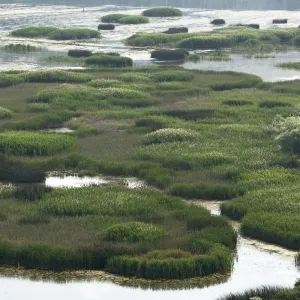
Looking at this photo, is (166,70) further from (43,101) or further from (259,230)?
(259,230)

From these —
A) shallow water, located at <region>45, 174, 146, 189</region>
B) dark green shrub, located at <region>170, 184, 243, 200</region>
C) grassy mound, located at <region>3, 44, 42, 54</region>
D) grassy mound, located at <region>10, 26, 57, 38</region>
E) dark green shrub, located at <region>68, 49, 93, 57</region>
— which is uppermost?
dark green shrub, located at <region>170, 184, 243, 200</region>

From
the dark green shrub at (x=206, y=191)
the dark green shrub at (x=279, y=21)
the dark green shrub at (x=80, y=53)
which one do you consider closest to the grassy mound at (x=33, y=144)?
the dark green shrub at (x=206, y=191)

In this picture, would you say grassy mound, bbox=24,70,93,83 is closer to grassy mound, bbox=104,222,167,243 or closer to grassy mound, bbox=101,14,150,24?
grassy mound, bbox=104,222,167,243

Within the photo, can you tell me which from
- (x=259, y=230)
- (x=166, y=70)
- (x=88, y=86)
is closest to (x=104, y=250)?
(x=259, y=230)

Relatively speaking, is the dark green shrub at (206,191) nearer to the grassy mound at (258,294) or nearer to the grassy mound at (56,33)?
the grassy mound at (258,294)

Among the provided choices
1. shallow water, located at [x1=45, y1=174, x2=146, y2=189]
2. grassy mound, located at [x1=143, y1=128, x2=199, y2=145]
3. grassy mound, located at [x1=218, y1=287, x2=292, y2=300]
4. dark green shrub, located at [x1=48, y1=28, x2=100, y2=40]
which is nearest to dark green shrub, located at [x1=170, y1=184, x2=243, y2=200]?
shallow water, located at [x1=45, y1=174, x2=146, y2=189]

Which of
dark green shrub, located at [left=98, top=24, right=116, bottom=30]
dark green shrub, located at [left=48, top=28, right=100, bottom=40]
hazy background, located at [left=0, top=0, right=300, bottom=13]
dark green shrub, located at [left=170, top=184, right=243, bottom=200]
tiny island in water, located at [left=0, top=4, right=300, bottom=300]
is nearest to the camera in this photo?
tiny island in water, located at [left=0, top=4, right=300, bottom=300]
